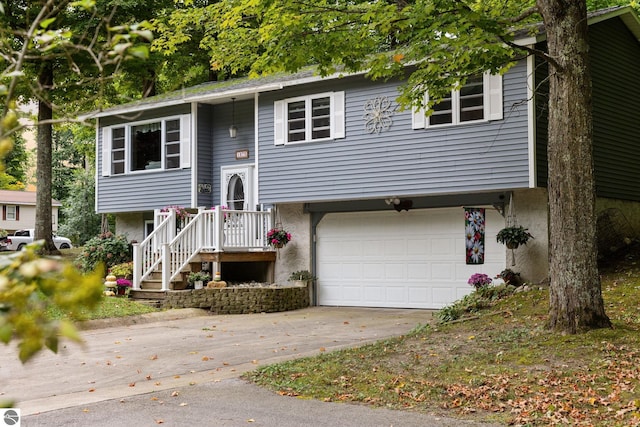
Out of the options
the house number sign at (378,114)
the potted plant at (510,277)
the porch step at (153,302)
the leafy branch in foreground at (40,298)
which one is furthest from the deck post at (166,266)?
the leafy branch in foreground at (40,298)

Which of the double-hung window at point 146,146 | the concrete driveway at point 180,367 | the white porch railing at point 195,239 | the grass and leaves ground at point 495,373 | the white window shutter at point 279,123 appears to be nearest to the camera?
the grass and leaves ground at point 495,373

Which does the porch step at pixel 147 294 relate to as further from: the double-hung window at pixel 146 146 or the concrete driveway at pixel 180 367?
the double-hung window at pixel 146 146

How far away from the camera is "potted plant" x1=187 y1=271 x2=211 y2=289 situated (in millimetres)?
17703

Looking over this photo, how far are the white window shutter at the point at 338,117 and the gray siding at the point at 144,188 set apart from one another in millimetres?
5191

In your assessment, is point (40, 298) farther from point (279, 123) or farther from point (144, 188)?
point (144, 188)

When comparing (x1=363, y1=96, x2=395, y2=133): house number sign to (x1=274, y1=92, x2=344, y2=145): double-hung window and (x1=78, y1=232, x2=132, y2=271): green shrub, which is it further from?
(x1=78, y1=232, x2=132, y2=271): green shrub

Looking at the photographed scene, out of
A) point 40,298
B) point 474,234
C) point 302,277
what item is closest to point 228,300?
point 302,277

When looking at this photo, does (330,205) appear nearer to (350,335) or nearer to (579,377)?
(350,335)

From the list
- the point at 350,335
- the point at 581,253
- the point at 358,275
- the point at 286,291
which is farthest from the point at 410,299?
the point at 581,253

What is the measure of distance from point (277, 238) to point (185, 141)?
15.0 feet

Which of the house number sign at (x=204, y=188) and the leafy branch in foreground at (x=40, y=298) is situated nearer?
the leafy branch in foreground at (x=40, y=298)

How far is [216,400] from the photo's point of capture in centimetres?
743

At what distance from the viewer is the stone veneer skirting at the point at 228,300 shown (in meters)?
17.0

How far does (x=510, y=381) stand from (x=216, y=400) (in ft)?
10.1
